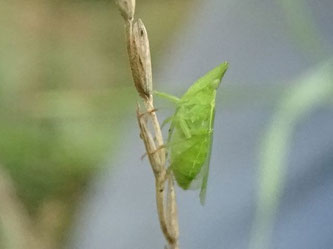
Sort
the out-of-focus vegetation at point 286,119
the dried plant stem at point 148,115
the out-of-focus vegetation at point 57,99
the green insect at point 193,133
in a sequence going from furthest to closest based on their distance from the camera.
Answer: the out-of-focus vegetation at point 57,99, the out-of-focus vegetation at point 286,119, the green insect at point 193,133, the dried plant stem at point 148,115

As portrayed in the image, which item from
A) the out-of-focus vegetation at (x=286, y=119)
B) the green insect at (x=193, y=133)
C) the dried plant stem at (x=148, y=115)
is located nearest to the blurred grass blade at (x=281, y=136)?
the out-of-focus vegetation at (x=286, y=119)

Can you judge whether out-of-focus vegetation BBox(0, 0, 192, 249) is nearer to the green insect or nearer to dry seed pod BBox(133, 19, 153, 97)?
the green insect

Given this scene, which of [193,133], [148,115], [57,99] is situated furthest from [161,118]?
[148,115]

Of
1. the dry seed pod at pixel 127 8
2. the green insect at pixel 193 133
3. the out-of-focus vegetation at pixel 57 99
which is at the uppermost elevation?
the dry seed pod at pixel 127 8

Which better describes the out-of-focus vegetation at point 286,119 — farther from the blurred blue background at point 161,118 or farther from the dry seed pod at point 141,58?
the dry seed pod at point 141,58

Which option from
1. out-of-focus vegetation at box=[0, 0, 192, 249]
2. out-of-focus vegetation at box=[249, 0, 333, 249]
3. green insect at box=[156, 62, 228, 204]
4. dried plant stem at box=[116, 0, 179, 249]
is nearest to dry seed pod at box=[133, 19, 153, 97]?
dried plant stem at box=[116, 0, 179, 249]

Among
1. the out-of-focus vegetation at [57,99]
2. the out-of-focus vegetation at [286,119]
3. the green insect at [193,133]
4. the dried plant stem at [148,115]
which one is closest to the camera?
the dried plant stem at [148,115]

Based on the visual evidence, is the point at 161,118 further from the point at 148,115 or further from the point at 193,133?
the point at 148,115

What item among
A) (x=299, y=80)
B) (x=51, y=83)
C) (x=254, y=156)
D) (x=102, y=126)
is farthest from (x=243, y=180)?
(x=51, y=83)
